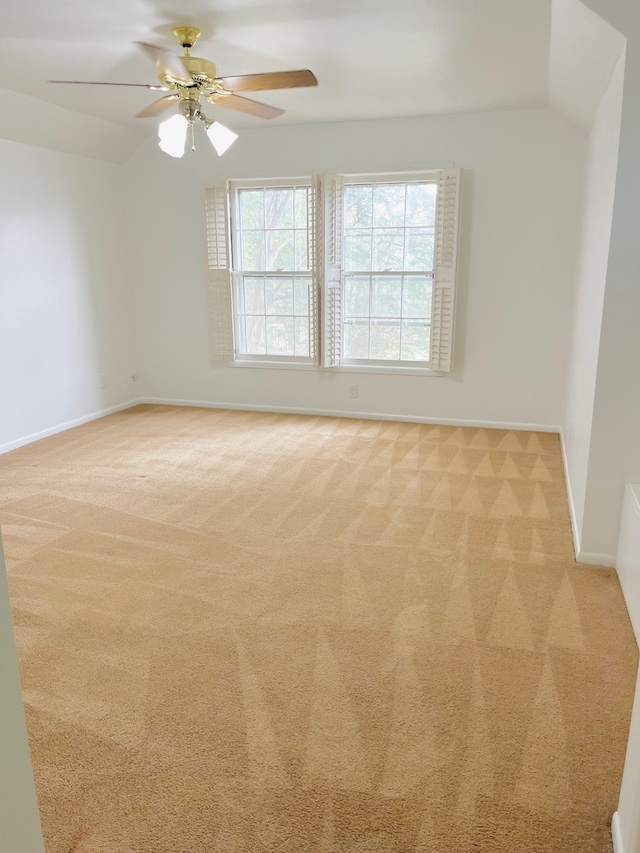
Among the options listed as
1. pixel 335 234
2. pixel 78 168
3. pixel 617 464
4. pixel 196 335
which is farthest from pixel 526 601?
pixel 78 168

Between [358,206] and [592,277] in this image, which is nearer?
[592,277]

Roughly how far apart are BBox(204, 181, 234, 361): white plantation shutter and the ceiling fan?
6.28 feet

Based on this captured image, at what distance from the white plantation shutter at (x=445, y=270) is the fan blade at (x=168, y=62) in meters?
2.46

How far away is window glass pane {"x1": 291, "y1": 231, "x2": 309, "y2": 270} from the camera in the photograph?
5.48 metres

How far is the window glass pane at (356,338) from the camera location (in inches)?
217

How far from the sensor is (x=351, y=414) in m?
5.63

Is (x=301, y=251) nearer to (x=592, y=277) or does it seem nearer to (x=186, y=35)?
(x=186, y=35)

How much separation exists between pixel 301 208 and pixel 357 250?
643 millimetres

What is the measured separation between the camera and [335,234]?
527 centimetres

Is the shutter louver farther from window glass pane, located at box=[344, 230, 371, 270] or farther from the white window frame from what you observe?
window glass pane, located at box=[344, 230, 371, 270]

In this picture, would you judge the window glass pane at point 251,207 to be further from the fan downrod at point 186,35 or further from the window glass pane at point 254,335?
the fan downrod at point 186,35

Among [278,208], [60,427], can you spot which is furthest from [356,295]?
[60,427]

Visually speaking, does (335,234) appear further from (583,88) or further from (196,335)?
(583,88)

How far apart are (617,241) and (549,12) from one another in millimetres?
1257
